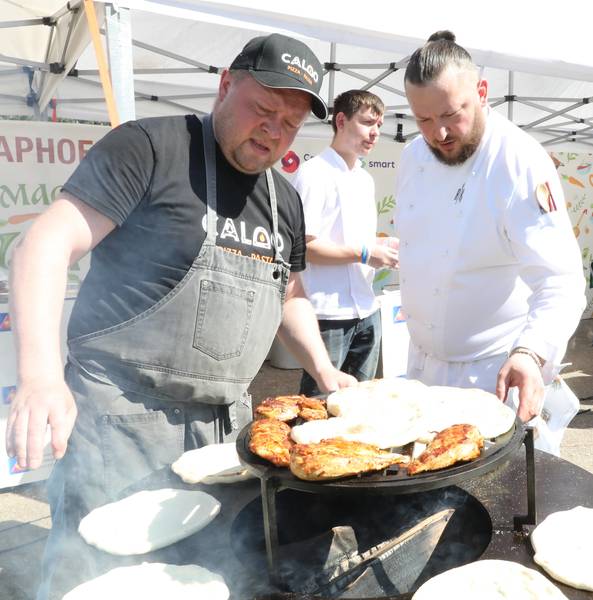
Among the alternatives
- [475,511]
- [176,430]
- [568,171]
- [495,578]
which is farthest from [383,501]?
[568,171]

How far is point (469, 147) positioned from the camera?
7.97 feet

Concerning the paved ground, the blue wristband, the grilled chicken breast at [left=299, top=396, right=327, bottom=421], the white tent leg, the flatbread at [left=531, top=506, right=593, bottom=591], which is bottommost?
the paved ground

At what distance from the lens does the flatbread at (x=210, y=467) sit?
5.81 ft

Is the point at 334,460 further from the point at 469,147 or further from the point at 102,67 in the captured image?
the point at 102,67

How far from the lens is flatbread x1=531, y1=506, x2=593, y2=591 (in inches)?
50.2

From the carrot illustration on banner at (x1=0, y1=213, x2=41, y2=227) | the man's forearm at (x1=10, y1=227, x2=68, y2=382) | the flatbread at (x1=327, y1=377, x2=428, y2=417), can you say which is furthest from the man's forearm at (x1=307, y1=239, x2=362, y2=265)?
the man's forearm at (x1=10, y1=227, x2=68, y2=382)

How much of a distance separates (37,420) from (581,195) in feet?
29.4

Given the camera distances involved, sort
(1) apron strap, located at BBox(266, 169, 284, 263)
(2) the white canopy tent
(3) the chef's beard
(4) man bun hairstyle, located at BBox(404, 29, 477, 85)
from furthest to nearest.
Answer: (2) the white canopy tent, (3) the chef's beard, (4) man bun hairstyle, located at BBox(404, 29, 477, 85), (1) apron strap, located at BBox(266, 169, 284, 263)

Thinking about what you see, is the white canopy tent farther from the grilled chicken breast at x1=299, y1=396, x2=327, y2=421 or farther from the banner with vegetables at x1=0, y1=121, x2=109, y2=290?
the grilled chicken breast at x1=299, y1=396, x2=327, y2=421

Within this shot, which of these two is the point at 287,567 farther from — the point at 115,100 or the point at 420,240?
the point at 115,100

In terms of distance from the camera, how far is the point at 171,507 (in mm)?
1620

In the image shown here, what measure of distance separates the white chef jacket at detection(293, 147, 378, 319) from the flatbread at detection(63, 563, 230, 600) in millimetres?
2508

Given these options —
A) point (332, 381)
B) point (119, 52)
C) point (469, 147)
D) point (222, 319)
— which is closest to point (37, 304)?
point (222, 319)

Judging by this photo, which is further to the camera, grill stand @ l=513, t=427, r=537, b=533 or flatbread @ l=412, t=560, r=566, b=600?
grill stand @ l=513, t=427, r=537, b=533
